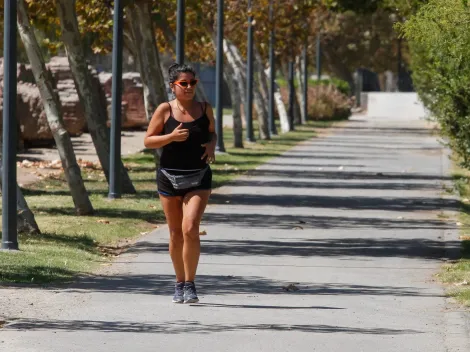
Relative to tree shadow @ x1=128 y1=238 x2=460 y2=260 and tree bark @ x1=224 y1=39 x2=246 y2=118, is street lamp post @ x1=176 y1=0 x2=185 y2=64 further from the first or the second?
tree bark @ x1=224 y1=39 x2=246 y2=118

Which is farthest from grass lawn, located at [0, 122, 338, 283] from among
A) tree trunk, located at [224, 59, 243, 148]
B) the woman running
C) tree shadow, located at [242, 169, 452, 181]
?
tree trunk, located at [224, 59, 243, 148]

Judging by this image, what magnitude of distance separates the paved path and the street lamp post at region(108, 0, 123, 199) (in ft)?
4.73

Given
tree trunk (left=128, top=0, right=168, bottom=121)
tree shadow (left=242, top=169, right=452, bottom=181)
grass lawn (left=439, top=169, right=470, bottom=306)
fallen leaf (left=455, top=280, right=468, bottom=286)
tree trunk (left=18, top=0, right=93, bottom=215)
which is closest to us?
grass lawn (left=439, top=169, right=470, bottom=306)

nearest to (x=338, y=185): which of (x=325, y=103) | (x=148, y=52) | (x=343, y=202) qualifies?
(x=343, y=202)

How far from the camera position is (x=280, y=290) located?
12.4m

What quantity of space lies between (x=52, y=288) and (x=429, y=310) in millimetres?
3006

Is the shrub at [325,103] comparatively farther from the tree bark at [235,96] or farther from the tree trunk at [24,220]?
the tree trunk at [24,220]

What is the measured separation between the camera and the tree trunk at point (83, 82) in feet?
66.7

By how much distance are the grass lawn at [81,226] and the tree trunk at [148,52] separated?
59.3 inches

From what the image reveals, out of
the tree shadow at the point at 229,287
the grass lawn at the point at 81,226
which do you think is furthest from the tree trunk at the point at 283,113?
the tree shadow at the point at 229,287

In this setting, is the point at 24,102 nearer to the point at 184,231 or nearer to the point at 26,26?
the point at 26,26

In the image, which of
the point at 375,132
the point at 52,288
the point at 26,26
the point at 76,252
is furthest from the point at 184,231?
the point at 375,132

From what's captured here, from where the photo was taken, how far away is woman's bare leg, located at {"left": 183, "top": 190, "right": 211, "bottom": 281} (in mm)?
11312

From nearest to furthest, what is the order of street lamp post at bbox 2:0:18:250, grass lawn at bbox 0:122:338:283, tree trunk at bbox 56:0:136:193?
1. grass lawn at bbox 0:122:338:283
2. street lamp post at bbox 2:0:18:250
3. tree trunk at bbox 56:0:136:193
